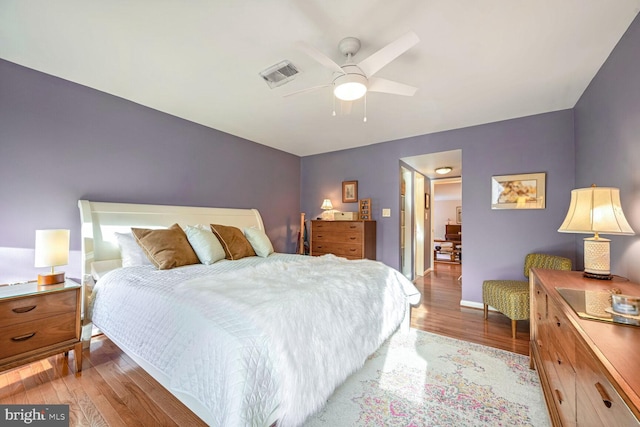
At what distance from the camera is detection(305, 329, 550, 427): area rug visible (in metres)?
1.60

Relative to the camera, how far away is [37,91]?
2373mm

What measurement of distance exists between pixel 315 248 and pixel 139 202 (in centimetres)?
263

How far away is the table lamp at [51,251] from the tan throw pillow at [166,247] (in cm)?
52

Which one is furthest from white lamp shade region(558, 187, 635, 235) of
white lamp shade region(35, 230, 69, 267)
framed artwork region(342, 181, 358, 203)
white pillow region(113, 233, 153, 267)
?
white lamp shade region(35, 230, 69, 267)

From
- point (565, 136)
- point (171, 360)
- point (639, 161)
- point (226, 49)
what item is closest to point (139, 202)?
point (226, 49)

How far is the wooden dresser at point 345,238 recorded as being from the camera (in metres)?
4.10

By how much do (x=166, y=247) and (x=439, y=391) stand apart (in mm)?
2559

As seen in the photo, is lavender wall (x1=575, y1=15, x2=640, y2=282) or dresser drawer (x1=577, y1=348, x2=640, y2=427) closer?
dresser drawer (x1=577, y1=348, x2=640, y2=427)

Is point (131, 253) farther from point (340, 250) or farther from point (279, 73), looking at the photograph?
point (340, 250)

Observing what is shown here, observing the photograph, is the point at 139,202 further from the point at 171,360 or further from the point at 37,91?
the point at 171,360

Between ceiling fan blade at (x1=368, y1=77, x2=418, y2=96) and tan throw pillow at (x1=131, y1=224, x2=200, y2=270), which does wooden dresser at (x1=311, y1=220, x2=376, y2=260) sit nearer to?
tan throw pillow at (x1=131, y1=224, x2=200, y2=270)

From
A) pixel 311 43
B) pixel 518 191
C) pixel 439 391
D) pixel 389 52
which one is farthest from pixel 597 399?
pixel 518 191

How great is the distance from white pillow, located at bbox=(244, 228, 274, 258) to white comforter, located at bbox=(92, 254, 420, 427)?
92 cm

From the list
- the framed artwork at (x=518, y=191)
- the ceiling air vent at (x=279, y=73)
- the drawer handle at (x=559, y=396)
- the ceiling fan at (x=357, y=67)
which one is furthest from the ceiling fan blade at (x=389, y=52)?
the framed artwork at (x=518, y=191)
